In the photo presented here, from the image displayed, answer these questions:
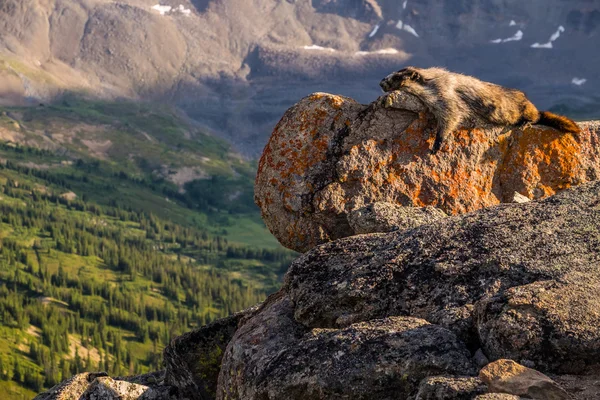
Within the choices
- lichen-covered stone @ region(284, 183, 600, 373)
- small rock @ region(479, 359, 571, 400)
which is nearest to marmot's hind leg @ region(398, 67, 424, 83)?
lichen-covered stone @ region(284, 183, 600, 373)

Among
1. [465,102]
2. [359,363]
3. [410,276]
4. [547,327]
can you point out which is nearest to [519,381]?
[547,327]

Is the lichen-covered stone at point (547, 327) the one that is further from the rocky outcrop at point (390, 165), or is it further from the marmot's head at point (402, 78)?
the marmot's head at point (402, 78)

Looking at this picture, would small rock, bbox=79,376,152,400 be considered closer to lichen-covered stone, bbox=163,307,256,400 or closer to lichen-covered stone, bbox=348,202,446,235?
lichen-covered stone, bbox=163,307,256,400

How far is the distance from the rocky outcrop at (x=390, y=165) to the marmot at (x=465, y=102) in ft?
1.17

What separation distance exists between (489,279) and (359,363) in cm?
385

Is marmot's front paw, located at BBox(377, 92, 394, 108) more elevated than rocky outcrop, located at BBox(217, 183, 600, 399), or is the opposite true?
marmot's front paw, located at BBox(377, 92, 394, 108)

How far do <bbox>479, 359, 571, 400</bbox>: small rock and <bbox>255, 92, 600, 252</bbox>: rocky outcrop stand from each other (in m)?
10.8

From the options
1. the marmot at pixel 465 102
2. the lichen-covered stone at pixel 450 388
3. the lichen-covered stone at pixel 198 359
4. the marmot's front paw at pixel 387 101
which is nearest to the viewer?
the lichen-covered stone at pixel 450 388

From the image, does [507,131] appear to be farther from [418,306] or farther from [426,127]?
[418,306]

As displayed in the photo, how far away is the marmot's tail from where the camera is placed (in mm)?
23906

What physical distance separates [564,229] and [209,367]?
10.4 m

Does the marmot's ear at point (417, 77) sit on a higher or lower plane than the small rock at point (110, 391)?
higher

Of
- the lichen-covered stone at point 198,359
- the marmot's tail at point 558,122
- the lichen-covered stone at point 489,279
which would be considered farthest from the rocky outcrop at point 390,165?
the lichen-covered stone at point 489,279

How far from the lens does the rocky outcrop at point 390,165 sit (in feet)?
76.0
